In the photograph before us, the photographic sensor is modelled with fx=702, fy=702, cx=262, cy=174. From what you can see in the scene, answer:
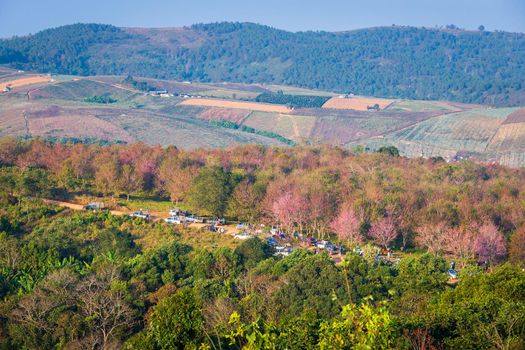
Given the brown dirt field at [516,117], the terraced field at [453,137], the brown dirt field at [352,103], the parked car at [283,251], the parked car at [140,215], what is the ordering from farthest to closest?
the brown dirt field at [352,103] < the brown dirt field at [516,117] < the terraced field at [453,137] < the parked car at [140,215] < the parked car at [283,251]

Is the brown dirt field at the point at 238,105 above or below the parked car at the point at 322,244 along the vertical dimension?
above

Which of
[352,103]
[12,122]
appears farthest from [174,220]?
[352,103]

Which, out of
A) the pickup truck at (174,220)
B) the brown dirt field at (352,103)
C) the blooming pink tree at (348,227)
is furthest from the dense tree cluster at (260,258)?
the brown dirt field at (352,103)

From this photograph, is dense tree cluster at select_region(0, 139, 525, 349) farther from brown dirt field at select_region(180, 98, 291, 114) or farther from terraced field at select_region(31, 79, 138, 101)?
Answer: terraced field at select_region(31, 79, 138, 101)

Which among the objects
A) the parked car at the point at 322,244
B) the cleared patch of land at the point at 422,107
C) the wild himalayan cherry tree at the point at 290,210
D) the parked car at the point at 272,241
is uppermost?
the cleared patch of land at the point at 422,107

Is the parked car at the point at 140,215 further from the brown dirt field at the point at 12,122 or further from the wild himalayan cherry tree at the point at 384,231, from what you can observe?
the brown dirt field at the point at 12,122

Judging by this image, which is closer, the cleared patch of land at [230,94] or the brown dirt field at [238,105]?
the brown dirt field at [238,105]

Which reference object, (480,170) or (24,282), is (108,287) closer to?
(24,282)
